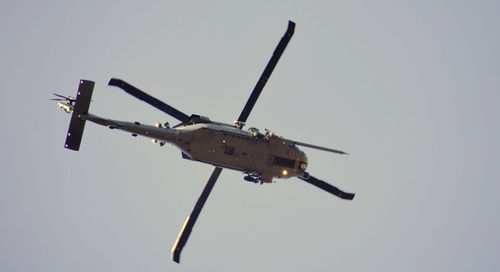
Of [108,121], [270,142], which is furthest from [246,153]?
[108,121]

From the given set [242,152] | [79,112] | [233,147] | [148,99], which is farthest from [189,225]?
[79,112]

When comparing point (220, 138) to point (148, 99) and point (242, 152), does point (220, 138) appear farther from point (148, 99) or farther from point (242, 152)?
point (148, 99)

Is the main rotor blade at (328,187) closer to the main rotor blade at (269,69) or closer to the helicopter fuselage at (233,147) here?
the helicopter fuselage at (233,147)

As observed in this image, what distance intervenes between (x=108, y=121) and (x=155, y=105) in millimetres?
3586

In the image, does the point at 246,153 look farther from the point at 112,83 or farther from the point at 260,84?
the point at 112,83

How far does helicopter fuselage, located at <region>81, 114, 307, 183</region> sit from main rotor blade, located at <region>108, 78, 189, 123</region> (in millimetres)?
823

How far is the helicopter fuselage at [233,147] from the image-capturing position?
39312 millimetres

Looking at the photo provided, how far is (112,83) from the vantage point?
1464 inches

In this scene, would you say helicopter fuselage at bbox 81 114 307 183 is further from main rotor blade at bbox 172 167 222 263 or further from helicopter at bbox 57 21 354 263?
main rotor blade at bbox 172 167 222 263

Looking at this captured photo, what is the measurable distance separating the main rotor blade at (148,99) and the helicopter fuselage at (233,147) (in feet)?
2.70

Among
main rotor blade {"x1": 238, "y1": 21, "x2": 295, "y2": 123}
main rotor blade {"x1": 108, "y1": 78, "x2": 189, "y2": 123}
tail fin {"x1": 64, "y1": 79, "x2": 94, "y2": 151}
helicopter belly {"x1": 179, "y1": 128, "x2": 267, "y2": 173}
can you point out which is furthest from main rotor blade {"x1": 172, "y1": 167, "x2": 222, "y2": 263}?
tail fin {"x1": 64, "y1": 79, "x2": 94, "y2": 151}

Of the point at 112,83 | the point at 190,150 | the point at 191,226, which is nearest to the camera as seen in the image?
the point at 112,83

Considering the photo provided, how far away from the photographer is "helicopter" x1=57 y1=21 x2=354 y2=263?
37906 millimetres

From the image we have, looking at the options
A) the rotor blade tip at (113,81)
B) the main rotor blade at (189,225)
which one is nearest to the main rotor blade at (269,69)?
the main rotor blade at (189,225)
